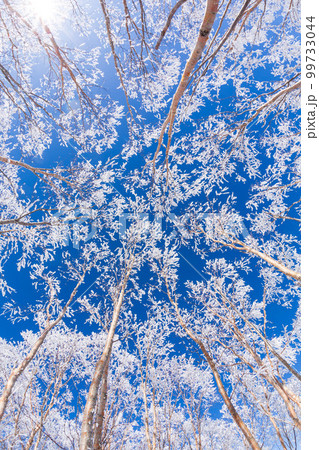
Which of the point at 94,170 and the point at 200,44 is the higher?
the point at 94,170

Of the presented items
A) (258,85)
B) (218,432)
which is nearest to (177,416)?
(218,432)

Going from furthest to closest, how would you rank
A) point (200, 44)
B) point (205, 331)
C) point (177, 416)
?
point (177, 416) < point (205, 331) < point (200, 44)

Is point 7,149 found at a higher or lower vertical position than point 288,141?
lower

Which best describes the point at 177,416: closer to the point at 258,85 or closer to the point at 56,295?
the point at 56,295

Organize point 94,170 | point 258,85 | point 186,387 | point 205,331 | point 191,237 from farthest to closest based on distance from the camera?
point 186,387 → point 205,331 → point 191,237 → point 258,85 → point 94,170

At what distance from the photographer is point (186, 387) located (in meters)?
8.42

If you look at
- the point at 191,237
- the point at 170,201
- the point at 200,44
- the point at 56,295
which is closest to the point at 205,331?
the point at 191,237

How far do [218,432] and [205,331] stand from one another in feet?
35.2

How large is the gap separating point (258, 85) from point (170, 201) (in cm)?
310

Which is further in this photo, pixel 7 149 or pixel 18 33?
pixel 7 149

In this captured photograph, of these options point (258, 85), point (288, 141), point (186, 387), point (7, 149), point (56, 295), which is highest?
point (258, 85)

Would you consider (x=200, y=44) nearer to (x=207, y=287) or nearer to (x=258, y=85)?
(x=258, y=85)

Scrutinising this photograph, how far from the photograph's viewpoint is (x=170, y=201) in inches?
123

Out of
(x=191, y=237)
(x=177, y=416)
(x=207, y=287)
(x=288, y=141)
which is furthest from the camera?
(x=177, y=416)
